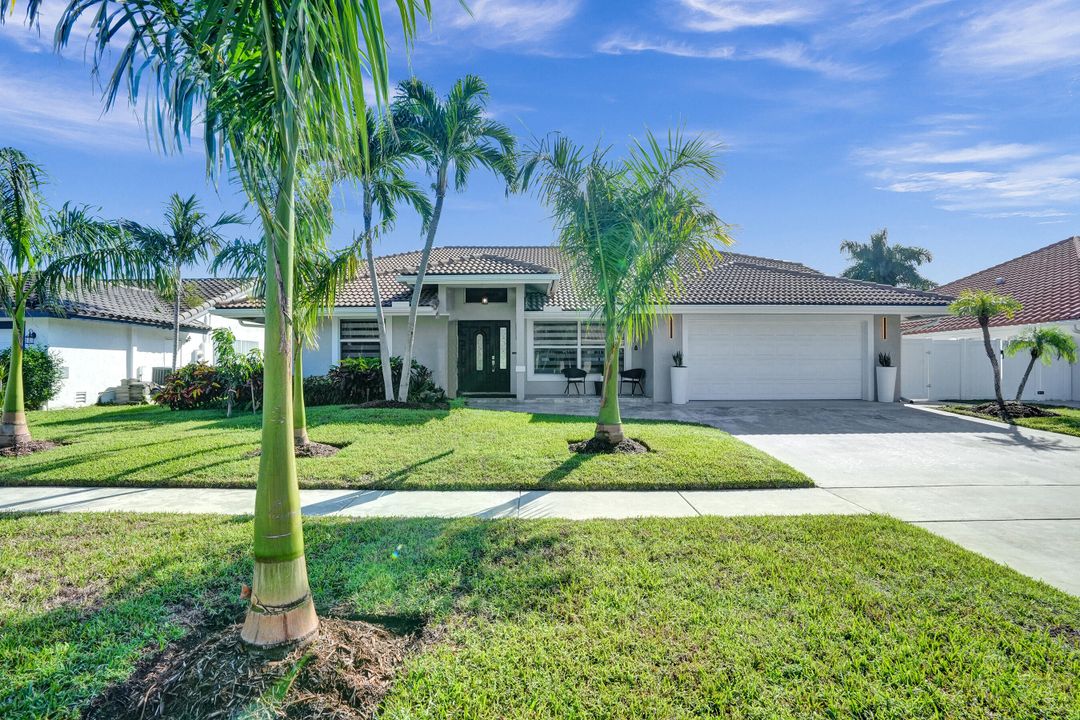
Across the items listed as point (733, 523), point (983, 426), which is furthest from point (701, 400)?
point (733, 523)

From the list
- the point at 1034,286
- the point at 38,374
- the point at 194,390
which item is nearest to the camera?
the point at 194,390

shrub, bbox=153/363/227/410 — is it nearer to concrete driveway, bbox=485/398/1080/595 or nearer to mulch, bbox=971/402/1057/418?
concrete driveway, bbox=485/398/1080/595

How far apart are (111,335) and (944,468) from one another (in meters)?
21.8

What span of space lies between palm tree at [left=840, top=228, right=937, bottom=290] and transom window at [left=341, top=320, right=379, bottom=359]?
34873 mm

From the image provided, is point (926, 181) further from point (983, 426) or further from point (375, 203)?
point (375, 203)

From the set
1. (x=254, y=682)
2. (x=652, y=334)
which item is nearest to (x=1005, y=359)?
(x=652, y=334)

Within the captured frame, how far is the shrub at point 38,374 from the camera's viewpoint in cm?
1401

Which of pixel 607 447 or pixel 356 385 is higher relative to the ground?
pixel 356 385

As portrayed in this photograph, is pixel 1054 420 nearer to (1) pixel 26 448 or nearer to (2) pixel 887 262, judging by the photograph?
(1) pixel 26 448

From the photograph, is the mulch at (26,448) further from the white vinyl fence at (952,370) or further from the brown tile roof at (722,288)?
the white vinyl fence at (952,370)

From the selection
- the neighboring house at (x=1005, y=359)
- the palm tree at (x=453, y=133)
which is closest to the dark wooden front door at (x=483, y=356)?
the palm tree at (x=453, y=133)

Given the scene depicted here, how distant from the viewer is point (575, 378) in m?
15.8

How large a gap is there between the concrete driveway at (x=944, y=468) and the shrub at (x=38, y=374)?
42.7 ft

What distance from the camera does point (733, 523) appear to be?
486 centimetres
